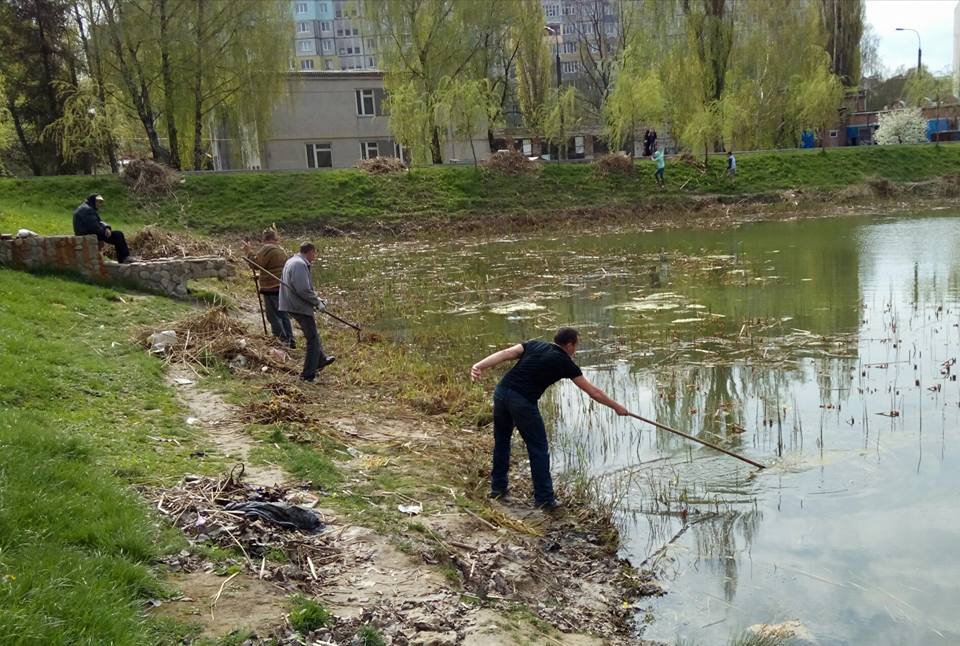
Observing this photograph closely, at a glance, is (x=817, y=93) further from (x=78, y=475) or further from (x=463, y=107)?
(x=78, y=475)

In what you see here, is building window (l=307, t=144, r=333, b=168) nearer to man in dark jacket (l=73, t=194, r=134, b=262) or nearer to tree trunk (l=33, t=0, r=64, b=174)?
tree trunk (l=33, t=0, r=64, b=174)

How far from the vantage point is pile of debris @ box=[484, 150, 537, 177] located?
133 feet

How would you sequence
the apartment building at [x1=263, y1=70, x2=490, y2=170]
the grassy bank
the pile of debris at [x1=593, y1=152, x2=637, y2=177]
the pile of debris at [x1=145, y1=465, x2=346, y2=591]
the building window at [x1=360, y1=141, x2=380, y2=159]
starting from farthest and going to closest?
1. the building window at [x1=360, y1=141, x2=380, y2=159]
2. the apartment building at [x1=263, y1=70, x2=490, y2=170]
3. the pile of debris at [x1=593, y1=152, x2=637, y2=177]
4. the grassy bank
5. the pile of debris at [x1=145, y1=465, x2=346, y2=591]

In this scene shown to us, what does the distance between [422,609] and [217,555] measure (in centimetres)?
144

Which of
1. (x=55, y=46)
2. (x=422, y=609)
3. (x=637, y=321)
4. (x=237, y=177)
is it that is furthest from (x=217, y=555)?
(x=55, y=46)

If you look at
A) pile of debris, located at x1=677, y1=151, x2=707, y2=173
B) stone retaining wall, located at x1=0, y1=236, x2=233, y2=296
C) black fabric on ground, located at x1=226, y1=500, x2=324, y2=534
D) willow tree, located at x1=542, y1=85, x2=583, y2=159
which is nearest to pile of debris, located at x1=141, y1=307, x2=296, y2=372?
stone retaining wall, located at x1=0, y1=236, x2=233, y2=296

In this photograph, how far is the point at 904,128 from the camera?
50.6 m

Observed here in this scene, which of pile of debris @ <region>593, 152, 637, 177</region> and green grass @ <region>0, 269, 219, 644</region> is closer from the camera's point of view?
green grass @ <region>0, 269, 219, 644</region>

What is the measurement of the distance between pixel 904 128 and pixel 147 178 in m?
44.9

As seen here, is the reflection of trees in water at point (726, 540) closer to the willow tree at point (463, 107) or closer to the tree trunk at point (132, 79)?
the willow tree at point (463, 107)

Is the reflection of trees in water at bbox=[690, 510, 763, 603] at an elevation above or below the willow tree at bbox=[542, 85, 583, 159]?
below

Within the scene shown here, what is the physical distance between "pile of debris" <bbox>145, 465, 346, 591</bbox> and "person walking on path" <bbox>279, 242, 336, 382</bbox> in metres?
4.56

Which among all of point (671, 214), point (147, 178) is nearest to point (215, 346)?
point (147, 178)

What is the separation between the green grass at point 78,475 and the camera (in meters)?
4.12
